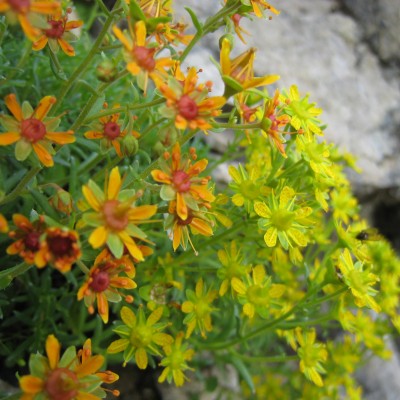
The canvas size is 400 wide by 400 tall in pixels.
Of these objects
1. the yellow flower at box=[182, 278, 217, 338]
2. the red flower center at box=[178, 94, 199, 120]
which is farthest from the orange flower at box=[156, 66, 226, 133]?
the yellow flower at box=[182, 278, 217, 338]

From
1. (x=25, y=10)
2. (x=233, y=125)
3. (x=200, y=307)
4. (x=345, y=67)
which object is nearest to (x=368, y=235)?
(x=200, y=307)

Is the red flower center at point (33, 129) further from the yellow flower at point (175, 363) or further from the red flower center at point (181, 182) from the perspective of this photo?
the yellow flower at point (175, 363)

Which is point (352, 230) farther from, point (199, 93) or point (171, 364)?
point (199, 93)

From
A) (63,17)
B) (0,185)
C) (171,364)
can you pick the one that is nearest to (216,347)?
(171,364)

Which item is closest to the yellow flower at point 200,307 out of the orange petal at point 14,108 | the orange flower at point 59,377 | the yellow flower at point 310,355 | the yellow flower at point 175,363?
the yellow flower at point 175,363

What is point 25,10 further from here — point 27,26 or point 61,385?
point 61,385

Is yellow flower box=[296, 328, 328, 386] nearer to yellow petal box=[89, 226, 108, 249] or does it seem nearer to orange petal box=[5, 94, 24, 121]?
yellow petal box=[89, 226, 108, 249]
